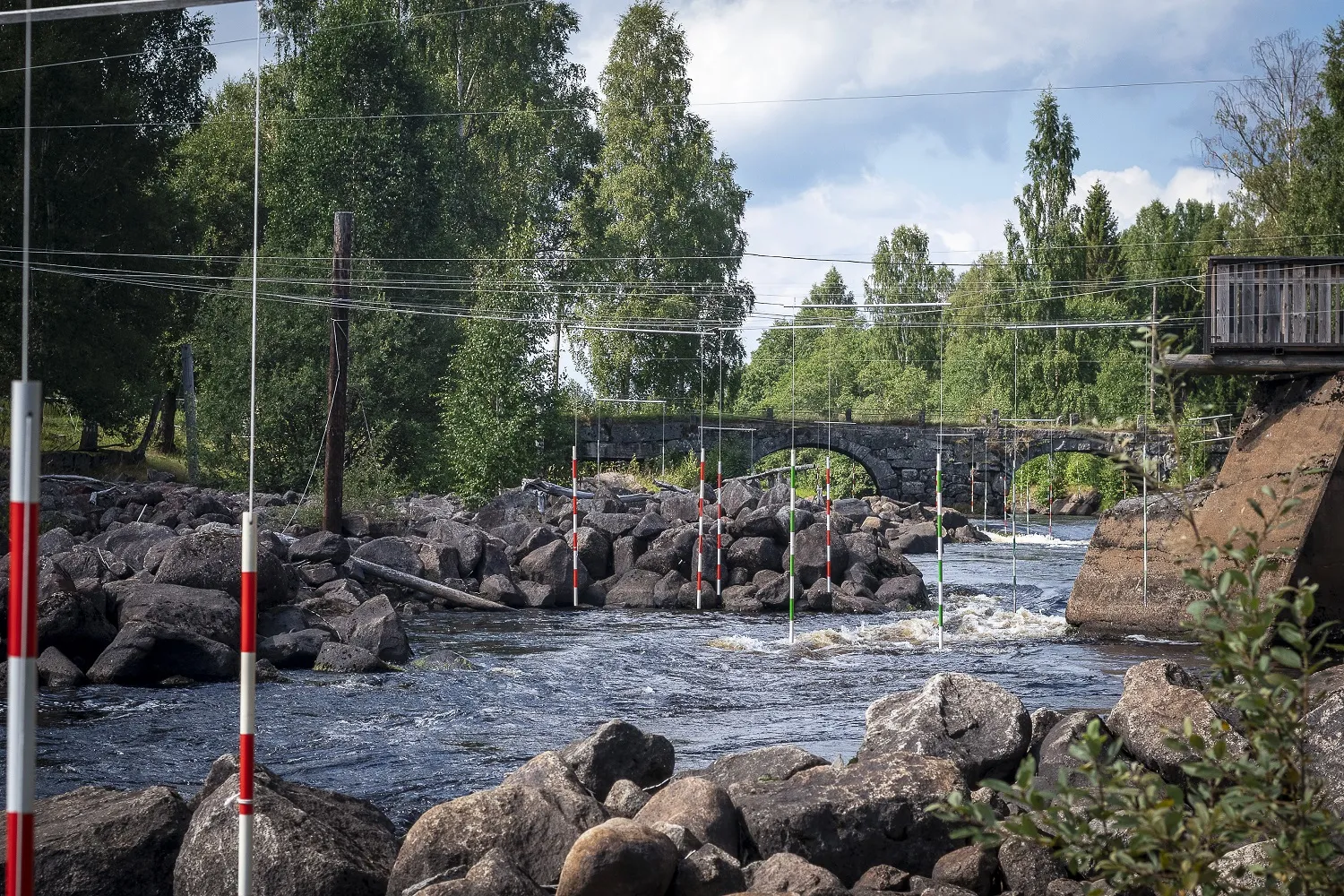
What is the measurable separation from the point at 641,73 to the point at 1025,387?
24117 millimetres

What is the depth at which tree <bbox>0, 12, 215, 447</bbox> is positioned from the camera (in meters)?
30.5

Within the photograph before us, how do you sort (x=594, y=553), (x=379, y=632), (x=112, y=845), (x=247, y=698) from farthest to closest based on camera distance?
1. (x=594, y=553)
2. (x=379, y=632)
3. (x=112, y=845)
4. (x=247, y=698)

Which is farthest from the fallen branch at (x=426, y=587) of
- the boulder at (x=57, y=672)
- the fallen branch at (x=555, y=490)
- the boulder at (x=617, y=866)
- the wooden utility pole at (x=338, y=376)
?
the boulder at (x=617, y=866)

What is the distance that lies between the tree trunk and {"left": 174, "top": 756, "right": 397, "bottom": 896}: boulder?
40.7 meters

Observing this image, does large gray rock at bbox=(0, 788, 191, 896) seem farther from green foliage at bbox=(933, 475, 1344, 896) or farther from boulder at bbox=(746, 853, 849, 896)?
green foliage at bbox=(933, 475, 1344, 896)

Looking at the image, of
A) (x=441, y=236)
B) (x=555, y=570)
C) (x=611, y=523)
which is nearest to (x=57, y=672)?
(x=555, y=570)

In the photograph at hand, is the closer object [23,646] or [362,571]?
A: [23,646]

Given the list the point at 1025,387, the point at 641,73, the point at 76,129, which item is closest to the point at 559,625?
the point at 76,129

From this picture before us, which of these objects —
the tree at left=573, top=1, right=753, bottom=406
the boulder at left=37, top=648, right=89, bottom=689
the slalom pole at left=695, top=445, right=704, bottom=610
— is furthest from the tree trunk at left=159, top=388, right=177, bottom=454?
the boulder at left=37, top=648, right=89, bottom=689

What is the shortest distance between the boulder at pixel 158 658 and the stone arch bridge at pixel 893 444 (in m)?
34.4

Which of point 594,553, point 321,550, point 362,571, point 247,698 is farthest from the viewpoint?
point 594,553

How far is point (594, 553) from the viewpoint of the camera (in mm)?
22672

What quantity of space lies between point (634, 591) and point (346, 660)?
798 cm

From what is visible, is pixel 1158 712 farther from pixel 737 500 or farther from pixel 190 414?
pixel 190 414
